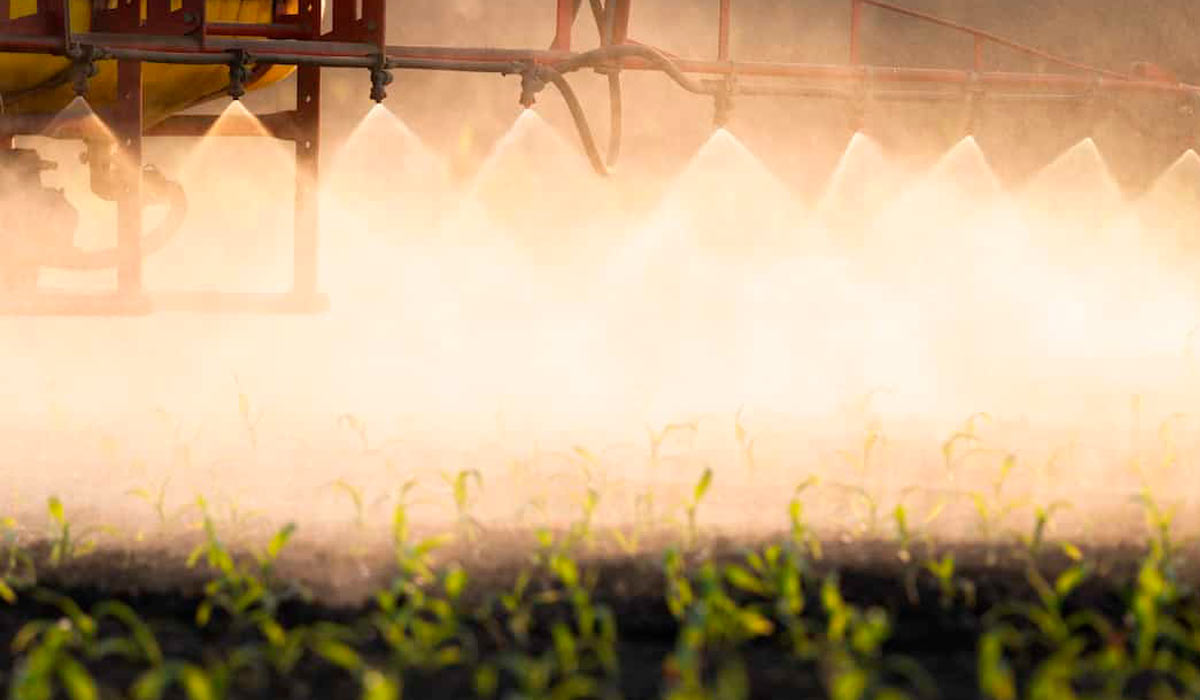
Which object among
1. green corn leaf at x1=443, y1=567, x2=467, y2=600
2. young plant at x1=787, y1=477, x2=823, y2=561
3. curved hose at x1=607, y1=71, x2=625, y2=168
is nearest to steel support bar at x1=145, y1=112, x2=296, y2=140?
curved hose at x1=607, y1=71, x2=625, y2=168

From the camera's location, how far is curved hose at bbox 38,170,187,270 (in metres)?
7.28

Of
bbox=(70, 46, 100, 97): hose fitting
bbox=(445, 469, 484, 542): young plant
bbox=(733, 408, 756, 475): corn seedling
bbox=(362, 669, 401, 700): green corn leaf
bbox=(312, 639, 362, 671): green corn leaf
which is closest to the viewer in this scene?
bbox=(362, 669, 401, 700): green corn leaf

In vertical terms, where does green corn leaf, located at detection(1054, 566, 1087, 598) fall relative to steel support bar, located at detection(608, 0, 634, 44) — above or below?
below

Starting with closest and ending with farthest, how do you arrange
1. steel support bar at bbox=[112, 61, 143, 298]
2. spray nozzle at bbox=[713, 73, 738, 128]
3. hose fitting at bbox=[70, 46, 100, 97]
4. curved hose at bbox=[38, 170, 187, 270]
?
hose fitting at bbox=[70, 46, 100, 97], steel support bar at bbox=[112, 61, 143, 298], curved hose at bbox=[38, 170, 187, 270], spray nozzle at bbox=[713, 73, 738, 128]

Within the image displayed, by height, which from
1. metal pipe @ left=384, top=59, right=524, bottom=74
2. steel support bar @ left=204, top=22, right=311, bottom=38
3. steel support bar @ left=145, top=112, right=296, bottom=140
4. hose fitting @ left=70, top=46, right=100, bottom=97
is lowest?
steel support bar @ left=145, top=112, right=296, bottom=140

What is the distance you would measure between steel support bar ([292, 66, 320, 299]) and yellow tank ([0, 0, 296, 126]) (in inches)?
17.9

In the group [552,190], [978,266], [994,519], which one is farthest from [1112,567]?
[552,190]

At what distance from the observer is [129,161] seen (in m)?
7.05

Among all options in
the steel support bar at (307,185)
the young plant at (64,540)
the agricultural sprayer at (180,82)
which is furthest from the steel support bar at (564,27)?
the young plant at (64,540)

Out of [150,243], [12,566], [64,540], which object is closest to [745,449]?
[64,540]

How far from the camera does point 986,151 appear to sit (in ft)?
41.2

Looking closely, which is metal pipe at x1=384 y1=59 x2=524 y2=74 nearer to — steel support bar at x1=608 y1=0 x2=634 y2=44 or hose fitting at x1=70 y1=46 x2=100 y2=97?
steel support bar at x1=608 y1=0 x2=634 y2=44

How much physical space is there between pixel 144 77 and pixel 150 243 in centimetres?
75

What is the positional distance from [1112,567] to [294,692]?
212 centimetres
